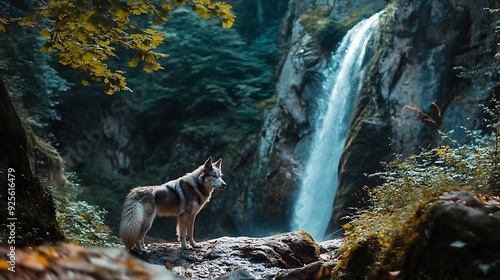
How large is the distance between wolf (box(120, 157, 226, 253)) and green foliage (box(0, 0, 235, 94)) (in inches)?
98.6

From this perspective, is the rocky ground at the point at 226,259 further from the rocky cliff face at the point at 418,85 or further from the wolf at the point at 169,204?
the rocky cliff face at the point at 418,85

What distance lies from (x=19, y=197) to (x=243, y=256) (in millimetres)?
3562

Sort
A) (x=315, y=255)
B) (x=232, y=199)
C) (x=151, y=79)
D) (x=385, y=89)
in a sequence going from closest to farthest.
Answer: (x=315, y=255)
(x=385, y=89)
(x=232, y=199)
(x=151, y=79)

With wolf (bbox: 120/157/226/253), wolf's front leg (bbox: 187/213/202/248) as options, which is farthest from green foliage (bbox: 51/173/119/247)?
wolf's front leg (bbox: 187/213/202/248)

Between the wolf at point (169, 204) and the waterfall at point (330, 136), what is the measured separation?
761 centimetres

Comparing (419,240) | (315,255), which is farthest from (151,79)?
(419,240)

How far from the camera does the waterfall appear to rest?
16031 millimetres

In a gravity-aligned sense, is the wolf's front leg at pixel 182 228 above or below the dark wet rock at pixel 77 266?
below

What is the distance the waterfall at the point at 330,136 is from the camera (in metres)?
16.0

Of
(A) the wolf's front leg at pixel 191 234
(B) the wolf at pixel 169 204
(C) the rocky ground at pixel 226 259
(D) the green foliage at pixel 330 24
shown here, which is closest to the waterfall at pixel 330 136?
(D) the green foliage at pixel 330 24

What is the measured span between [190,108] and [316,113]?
6.66 metres

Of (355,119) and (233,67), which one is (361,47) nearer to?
(355,119)

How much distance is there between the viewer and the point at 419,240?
321cm

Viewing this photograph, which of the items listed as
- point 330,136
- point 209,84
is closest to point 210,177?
point 330,136
